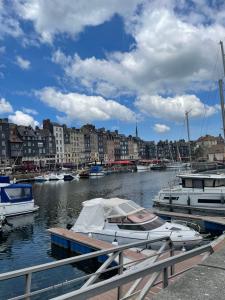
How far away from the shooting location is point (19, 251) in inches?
877

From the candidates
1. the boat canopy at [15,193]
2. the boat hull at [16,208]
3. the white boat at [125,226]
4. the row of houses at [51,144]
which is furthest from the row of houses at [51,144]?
the white boat at [125,226]

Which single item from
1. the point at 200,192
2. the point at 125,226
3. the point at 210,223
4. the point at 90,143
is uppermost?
the point at 90,143

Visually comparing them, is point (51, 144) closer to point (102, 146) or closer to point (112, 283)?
point (102, 146)

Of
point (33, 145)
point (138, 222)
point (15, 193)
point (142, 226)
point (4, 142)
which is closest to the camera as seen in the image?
point (142, 226)

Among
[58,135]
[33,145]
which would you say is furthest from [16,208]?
[58,135]

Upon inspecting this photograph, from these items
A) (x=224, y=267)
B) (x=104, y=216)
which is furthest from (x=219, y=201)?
(x=224, y=267)

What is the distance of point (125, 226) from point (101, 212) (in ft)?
6.44

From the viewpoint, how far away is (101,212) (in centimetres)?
2052

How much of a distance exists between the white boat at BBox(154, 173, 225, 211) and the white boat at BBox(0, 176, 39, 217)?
1519cm

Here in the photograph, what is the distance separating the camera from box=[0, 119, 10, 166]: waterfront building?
132m

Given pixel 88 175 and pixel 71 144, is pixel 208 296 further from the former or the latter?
pixel 71 144

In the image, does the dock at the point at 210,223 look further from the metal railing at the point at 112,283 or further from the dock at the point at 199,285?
the metal railing at the point at 112,283

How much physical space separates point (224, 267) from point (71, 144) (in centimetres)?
16545

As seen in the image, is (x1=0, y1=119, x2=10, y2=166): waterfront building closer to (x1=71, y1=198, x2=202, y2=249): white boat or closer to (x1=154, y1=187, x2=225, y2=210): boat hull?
(x1=154, y1=187, x2=225, y2=210): boat hull
